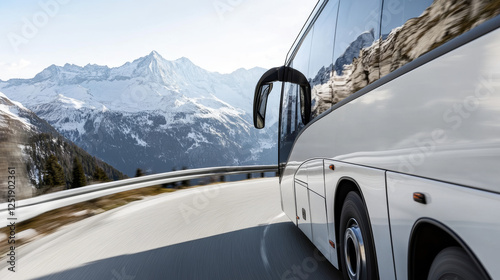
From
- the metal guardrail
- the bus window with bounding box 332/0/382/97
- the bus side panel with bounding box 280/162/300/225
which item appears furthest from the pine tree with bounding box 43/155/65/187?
the bus window with bounding box 332/0/382/97

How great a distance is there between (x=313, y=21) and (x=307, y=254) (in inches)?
123

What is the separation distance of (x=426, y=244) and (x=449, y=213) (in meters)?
0.44

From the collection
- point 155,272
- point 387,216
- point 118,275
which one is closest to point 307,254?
point 155,272

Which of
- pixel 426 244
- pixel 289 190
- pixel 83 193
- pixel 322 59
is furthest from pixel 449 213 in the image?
pixel 83 193

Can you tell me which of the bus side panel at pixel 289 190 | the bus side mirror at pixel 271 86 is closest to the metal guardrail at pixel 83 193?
the bus side mirror at pixel 271 86

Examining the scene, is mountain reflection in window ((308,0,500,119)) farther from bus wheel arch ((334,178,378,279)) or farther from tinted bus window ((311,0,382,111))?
bus wheel arch ((334,178,378,279))

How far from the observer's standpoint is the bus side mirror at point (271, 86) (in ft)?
18.1

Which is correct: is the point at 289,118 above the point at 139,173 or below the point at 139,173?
above

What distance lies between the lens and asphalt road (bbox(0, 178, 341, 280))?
4.94m

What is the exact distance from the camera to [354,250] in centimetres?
386

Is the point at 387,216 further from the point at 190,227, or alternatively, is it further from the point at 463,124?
the point at 190,227

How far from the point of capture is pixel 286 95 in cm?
714

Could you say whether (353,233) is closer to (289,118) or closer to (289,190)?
(289,190)

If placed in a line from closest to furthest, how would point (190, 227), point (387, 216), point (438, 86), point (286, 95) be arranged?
point (438, 86) → point (387, 216) → point (286, 95) → point (190, 227)
